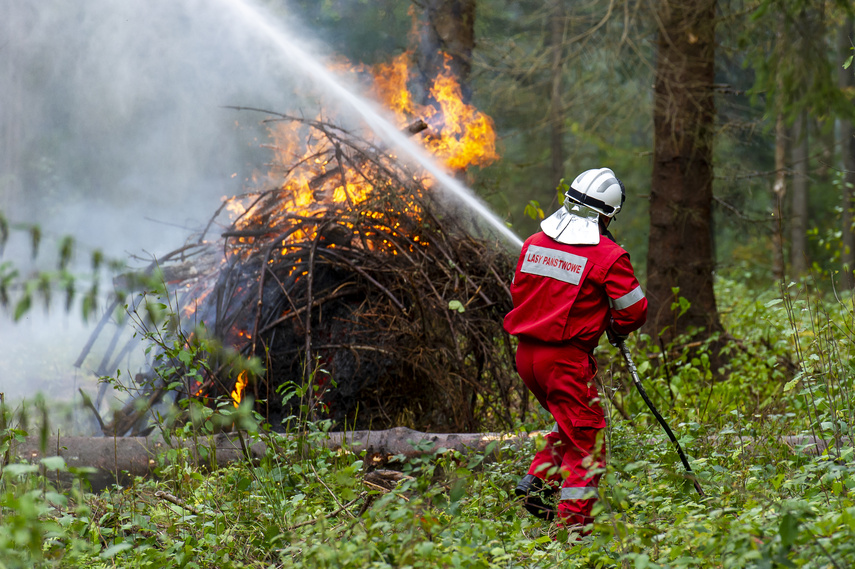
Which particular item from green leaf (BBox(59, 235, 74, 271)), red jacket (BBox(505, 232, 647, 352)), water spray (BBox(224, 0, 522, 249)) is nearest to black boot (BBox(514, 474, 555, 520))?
red jacket (BBox(505, 232, 647, 352))

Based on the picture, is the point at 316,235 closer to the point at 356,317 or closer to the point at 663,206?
the point at 356,317

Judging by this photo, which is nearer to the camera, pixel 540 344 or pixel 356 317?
pixel 540 344

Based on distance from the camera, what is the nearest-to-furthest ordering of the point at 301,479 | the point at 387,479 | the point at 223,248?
the point at 301,479 → the point at 387,479 → the point at 223,248

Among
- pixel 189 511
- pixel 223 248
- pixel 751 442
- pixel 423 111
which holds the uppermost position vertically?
pixel 423 111

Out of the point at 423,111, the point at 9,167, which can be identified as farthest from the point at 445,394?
the point at 9,167

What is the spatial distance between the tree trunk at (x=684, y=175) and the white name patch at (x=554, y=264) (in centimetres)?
323

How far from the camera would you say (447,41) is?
7.53 meters

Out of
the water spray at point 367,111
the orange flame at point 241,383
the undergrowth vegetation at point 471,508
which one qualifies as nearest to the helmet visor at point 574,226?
the undergrowth vegetation at point 471,508

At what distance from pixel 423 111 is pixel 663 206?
2571 mm

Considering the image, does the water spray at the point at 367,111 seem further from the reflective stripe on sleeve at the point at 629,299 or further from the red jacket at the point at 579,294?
the reflective stripe on sleeve at the point at 629,299

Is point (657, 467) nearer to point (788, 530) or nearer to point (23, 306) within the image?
point (788, 530)

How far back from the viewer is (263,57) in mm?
8109

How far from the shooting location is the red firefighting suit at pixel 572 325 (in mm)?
3701

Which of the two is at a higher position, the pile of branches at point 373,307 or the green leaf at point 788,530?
the pile of branches at point 373,307
